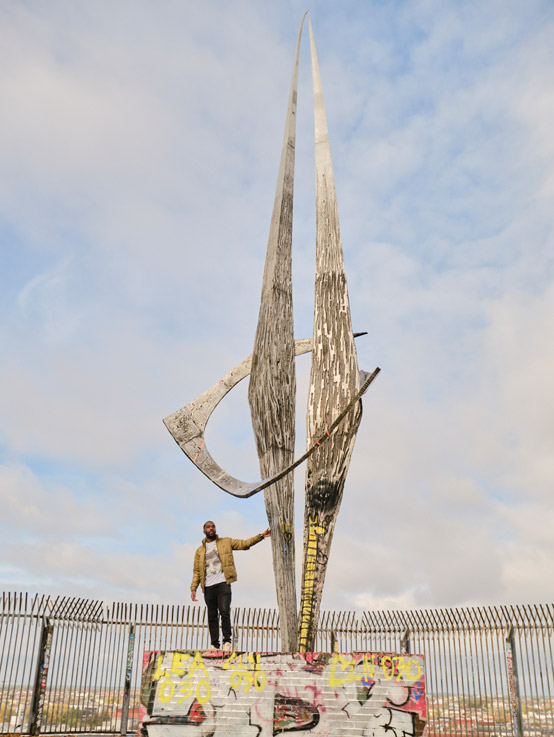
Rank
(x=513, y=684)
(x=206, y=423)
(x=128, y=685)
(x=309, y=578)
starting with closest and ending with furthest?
(x=309, y=578) < (x=206, y=423) < (x=513, y=684) < (x=128, y=685)

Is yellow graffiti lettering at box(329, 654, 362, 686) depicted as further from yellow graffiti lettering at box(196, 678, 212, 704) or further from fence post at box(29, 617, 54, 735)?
fence post at box(29, 617, 54, 735)

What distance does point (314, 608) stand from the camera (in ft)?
32.5

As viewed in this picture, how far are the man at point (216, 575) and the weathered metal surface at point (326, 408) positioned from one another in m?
1.05

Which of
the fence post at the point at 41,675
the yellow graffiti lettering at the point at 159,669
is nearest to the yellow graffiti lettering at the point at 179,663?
the yellow graffiti lettering at the point at 159,669

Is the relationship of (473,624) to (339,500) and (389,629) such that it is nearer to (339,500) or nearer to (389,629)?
(389,629)

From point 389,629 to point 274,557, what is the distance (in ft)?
14.8

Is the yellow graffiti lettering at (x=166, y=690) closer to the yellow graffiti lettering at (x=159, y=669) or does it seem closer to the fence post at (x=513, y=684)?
the yellow graffiti lettering at (x=159, y=669)

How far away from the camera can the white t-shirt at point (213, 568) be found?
977 centimetres

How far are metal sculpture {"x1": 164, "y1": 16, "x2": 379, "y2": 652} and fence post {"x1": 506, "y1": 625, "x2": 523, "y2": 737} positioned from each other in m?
4.19

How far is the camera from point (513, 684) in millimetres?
11695

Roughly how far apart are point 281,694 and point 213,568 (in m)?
2.01

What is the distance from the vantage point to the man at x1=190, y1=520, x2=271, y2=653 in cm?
966

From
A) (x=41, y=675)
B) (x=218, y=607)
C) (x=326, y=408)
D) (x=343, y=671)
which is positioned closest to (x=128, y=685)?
(x=41, y=675)

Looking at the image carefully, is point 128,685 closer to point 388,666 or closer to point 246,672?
point 246,672
